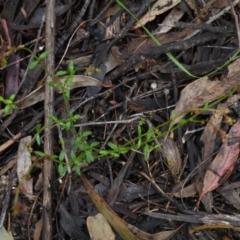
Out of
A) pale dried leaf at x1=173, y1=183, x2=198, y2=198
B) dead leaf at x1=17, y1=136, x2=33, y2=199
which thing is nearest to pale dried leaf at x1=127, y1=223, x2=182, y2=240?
pale dried leaf at x1=173, y1=183, x2=198, y2=198

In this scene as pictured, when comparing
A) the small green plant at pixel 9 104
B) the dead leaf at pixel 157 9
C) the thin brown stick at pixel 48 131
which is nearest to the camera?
the small green plant at pixel 9 104

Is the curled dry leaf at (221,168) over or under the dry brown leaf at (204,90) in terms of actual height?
under

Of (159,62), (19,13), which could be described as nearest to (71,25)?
(19,13)

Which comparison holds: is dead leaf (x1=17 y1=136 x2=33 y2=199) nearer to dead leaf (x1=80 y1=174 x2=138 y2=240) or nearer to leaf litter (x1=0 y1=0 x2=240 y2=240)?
leaf litter (x1=0 y1=0 x2=240 y2=240)

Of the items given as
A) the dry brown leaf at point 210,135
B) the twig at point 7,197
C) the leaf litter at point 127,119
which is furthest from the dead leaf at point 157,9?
the twig at point 7,197

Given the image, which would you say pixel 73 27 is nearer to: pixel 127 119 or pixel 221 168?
pixel 127 119

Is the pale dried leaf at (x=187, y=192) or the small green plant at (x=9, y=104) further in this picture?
the pale dried leaf at (x=187, y=192)

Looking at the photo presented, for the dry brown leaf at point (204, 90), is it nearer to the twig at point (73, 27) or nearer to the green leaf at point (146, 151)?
the green leaf at point (146, 151)
